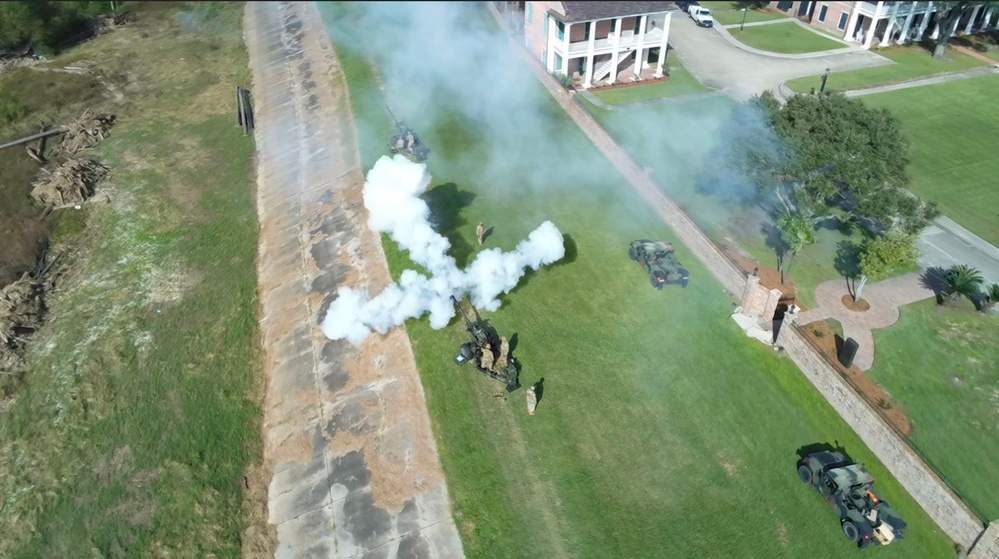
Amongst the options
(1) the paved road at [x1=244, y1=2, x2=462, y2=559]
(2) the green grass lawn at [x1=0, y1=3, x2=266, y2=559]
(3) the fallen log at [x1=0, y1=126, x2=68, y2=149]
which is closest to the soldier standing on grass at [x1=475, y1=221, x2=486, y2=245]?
(1) the paved road at [x1=244, y1=2, x2=462, y2=559]

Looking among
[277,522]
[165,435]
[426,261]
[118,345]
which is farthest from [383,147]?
[277,522]

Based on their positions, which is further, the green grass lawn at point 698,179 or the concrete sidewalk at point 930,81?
the concrete sidewalk at point 930,81

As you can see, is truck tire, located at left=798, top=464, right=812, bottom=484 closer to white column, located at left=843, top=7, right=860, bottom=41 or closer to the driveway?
the driveway

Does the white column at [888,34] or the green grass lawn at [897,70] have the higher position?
the white column at [888,34]

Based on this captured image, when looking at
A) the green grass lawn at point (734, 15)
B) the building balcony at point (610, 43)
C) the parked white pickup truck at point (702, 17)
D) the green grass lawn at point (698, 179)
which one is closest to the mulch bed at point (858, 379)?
the green grass lawn at point (698, 179)

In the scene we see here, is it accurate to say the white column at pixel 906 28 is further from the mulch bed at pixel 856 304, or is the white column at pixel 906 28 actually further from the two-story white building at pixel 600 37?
the mulch bed at pixel 856 304

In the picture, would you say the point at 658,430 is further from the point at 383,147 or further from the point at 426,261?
the point at 383,147
